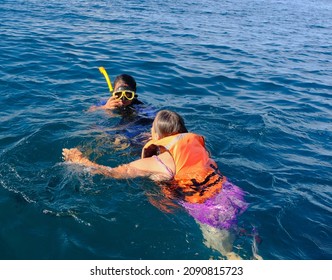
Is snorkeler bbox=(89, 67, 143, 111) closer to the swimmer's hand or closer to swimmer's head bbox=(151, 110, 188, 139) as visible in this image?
the swimmer's hand

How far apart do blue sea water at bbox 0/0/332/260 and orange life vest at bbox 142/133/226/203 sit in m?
0.29

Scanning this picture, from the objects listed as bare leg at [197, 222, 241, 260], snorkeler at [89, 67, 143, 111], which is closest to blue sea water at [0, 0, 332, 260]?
bare leg at [197, 222, 241, 260]

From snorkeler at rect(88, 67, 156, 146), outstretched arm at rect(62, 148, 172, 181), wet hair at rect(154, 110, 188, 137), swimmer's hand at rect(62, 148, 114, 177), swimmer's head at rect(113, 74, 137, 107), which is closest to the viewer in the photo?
outstretched arm at rect(62, 148, 172, 181)

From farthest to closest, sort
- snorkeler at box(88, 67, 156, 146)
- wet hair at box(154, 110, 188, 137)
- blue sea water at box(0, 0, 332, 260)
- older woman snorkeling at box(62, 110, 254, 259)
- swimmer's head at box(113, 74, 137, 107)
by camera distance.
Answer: swimmer's head at box(113, 74, 137, 107) → snorkeler at box(88, 67, 156, 146) → wet hair at box(154, 110, 188, 137) → older woman snorkeling at box(62, 110, 254, 259) → blue sea water at box(0, 0, 332, 260)

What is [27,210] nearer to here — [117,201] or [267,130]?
[117,201]

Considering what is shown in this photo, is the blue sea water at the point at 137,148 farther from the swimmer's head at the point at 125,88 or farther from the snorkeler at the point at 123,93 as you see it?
the swimmer's head at the point at 125,88

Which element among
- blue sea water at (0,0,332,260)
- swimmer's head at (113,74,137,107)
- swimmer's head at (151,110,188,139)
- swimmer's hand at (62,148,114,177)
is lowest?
blue sea water at (0,0,332,260)

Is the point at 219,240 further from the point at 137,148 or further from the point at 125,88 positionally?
the point at 125,88

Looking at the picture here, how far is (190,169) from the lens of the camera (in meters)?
4.26

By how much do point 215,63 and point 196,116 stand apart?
511 cm

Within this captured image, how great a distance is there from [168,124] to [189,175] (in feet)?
2.35

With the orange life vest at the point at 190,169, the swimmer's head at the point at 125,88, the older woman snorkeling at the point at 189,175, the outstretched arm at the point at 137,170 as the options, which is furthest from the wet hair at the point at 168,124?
the swimmer's head at the point at 125,88

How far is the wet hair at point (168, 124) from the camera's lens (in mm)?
4441

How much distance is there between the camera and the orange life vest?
4.23 meters
